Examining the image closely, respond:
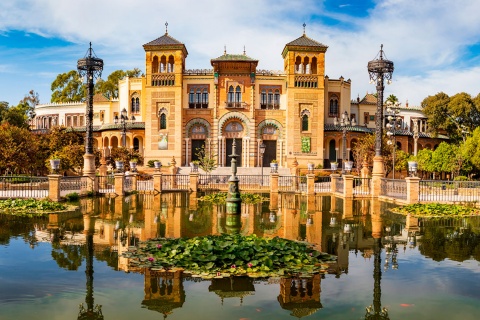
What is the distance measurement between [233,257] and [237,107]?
37.1 m

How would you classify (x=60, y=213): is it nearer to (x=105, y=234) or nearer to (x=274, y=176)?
(x=105, y=234)

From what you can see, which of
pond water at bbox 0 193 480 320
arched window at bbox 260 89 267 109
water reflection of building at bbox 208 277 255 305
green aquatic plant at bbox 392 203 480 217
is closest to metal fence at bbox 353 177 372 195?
green aquatic plant at bbox 392 203 480 217

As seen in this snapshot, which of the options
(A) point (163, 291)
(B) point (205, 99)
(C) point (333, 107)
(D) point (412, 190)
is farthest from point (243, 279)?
(C) point (333, 107)

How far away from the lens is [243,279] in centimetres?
Result: 746

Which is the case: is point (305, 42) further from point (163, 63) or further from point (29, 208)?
point (29, 208)

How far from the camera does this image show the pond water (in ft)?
20.1

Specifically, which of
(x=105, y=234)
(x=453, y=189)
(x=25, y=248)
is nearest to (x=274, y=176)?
(x=453, y=189)

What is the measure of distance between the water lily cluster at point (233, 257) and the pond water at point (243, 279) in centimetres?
29

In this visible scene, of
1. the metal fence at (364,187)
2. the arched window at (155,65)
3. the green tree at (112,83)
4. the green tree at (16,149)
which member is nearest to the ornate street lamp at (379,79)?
the metal fence at (364,187)

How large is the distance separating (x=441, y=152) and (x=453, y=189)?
13910mm

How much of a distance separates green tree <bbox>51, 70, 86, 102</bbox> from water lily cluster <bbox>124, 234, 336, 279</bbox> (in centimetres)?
6126

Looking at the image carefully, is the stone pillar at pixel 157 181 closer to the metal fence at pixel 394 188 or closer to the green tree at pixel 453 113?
the metal fence at pixel 394 188

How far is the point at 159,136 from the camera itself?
4422 centimetres

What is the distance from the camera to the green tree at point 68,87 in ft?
214
